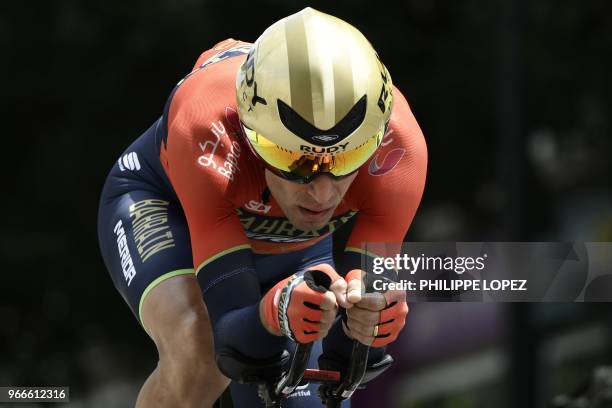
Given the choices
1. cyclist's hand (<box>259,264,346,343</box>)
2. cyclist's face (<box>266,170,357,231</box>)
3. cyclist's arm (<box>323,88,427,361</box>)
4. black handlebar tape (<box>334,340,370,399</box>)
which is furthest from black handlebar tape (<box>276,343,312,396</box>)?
cyclist's face (<box>266,170,357,231</box>)

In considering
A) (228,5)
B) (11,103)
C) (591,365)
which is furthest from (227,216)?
(11,103)

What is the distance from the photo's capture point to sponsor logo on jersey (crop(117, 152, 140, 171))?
21.8 ft

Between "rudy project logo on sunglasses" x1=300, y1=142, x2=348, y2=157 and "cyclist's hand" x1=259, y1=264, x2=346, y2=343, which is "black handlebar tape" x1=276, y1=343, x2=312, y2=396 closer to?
"cyclist's hand" x1=259, y1=264, x2=346, y2=343

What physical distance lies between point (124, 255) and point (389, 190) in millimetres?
1277

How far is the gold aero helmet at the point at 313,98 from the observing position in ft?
17.1

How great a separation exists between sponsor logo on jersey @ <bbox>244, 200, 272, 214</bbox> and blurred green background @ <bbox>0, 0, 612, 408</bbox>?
4.35m

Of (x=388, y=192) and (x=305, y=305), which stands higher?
(x=388, y=192)

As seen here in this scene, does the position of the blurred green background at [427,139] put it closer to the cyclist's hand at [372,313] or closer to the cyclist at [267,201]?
the cyclist at [267,201]

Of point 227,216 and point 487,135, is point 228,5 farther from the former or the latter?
point 227,216

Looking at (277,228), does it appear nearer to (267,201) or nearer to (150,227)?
(267,201)

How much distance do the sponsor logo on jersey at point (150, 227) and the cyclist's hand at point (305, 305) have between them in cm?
111

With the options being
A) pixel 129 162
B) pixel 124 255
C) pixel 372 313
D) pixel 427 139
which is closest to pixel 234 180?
pixel 372 313

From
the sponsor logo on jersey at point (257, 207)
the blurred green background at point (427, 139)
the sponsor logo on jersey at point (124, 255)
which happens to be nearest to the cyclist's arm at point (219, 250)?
the sponsor logo on jersey at point (257, 207)

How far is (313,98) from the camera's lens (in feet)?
17.0
